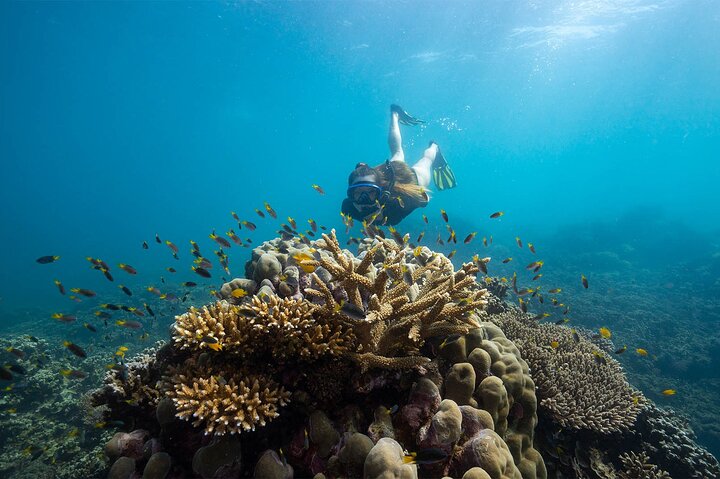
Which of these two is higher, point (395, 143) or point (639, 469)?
point (395, 143)

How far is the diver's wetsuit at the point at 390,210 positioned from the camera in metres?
7.57

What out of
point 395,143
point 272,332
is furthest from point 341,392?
point 395,143

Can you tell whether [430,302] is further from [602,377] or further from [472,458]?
[602,377]

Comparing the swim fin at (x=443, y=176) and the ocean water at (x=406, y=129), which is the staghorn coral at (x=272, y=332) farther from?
the ocean water at (x=406, y=129)

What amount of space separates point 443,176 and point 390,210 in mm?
6187

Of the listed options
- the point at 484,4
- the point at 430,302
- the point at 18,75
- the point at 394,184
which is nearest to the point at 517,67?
the point at 484,4

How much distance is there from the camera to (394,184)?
7902 millimetres

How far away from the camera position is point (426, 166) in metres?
13.8

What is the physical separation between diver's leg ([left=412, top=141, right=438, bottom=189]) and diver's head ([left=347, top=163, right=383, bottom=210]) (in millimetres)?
5140

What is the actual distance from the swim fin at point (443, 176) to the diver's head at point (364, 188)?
17.5 feet

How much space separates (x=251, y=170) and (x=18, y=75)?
103 metres

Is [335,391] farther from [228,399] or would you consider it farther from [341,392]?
[228,399]

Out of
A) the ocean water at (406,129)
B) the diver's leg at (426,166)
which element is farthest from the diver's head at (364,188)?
the ocean water at (406,129)

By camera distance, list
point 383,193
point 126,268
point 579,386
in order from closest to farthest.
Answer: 1. point 579,386
2. point 126,268
3. point 383,193
